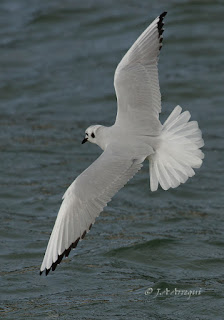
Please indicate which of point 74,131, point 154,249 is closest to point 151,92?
point 154,249

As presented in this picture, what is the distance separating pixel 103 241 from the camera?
7805 mm

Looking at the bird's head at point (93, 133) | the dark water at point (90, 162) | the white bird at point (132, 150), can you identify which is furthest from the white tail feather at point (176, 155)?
the dark water at point (90, 162)

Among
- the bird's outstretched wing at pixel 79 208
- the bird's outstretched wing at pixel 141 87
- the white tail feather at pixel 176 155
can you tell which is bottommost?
the bird's outstretched wing at pixel 79 208

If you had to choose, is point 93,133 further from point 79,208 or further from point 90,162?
point 90,162

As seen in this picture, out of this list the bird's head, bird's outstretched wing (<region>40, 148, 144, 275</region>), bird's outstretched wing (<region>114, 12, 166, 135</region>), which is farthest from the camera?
the bird's head

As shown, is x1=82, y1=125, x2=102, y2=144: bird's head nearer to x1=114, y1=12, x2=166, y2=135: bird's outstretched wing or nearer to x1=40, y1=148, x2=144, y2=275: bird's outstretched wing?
x1=114, y1=12, x2=166, y2=135: bird's outstretched wing

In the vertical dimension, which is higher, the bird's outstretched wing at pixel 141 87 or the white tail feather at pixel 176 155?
the bird's outstretched wing at pixel 141 87

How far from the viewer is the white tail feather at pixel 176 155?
21.5 ft

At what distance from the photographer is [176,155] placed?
6633 millimetres

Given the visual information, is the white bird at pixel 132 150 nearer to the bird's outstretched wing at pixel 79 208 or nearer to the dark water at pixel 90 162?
the bird's outstretched wing at pixel 79 208

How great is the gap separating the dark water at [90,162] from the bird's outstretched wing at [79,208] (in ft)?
1.80

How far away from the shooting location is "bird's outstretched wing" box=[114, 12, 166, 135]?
6918mm

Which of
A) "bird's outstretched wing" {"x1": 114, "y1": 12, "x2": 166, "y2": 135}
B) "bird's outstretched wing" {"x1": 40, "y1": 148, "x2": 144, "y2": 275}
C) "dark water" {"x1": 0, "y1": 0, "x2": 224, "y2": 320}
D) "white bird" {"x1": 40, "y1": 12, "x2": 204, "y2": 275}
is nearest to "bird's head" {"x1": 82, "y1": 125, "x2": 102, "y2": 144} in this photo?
"white bird" {"x1": 40, "y1": 12, "x2": 204, "y2": 275}

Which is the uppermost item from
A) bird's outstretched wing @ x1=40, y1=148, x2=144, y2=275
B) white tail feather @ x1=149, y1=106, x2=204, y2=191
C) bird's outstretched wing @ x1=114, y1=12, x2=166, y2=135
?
bird's outstretched wing @ x1=114, y1=12, x2=166, y2=135
